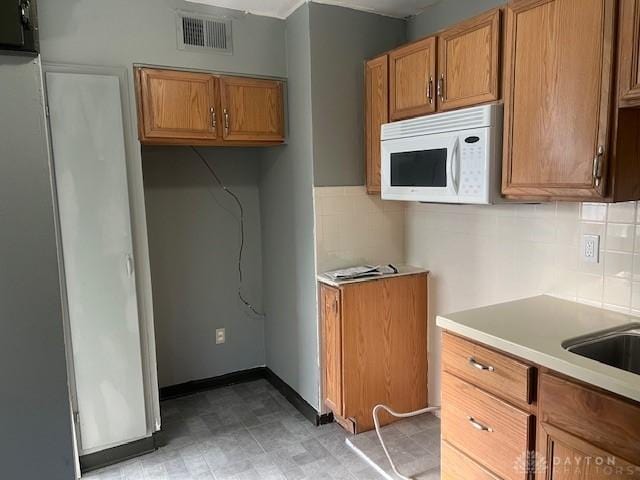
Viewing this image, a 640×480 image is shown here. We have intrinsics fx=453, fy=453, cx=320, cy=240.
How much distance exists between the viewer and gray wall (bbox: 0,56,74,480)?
784 millimetres

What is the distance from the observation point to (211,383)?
3.34 metres

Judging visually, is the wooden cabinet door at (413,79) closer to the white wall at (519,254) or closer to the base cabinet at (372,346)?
the white wall at (519,254)

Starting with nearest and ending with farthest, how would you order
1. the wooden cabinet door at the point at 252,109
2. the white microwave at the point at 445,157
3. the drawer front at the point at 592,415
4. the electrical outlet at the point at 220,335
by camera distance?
the drawer front at the point at 592,415
the white microwave at the point at 445,157
the wooden cabinet door at the point at 252,109
the electrical outlet at the point at 220,335

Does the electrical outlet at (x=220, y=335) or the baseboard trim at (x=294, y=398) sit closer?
the baseboard trim at (x=294, y=398)

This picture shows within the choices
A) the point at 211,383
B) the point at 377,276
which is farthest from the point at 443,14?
the point at 211,383

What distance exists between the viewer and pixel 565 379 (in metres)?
1.38

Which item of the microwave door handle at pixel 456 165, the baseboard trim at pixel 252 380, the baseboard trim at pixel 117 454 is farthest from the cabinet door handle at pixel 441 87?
the baseboard trim at pixel 117 454

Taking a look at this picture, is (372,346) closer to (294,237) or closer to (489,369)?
(294,237)

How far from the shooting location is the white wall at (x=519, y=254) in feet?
5.84

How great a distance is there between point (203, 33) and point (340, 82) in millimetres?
820

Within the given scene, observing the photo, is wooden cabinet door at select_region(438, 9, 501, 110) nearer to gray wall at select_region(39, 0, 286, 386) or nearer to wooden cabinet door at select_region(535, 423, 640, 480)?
gray wall at select_region(39, 0, 286, 386)

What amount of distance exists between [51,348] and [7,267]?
0.16 metres

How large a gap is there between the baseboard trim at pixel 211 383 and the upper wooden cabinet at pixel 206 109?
5.69ft

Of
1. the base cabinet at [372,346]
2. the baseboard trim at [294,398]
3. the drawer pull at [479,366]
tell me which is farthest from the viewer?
the baseboard trim at [294,398]
